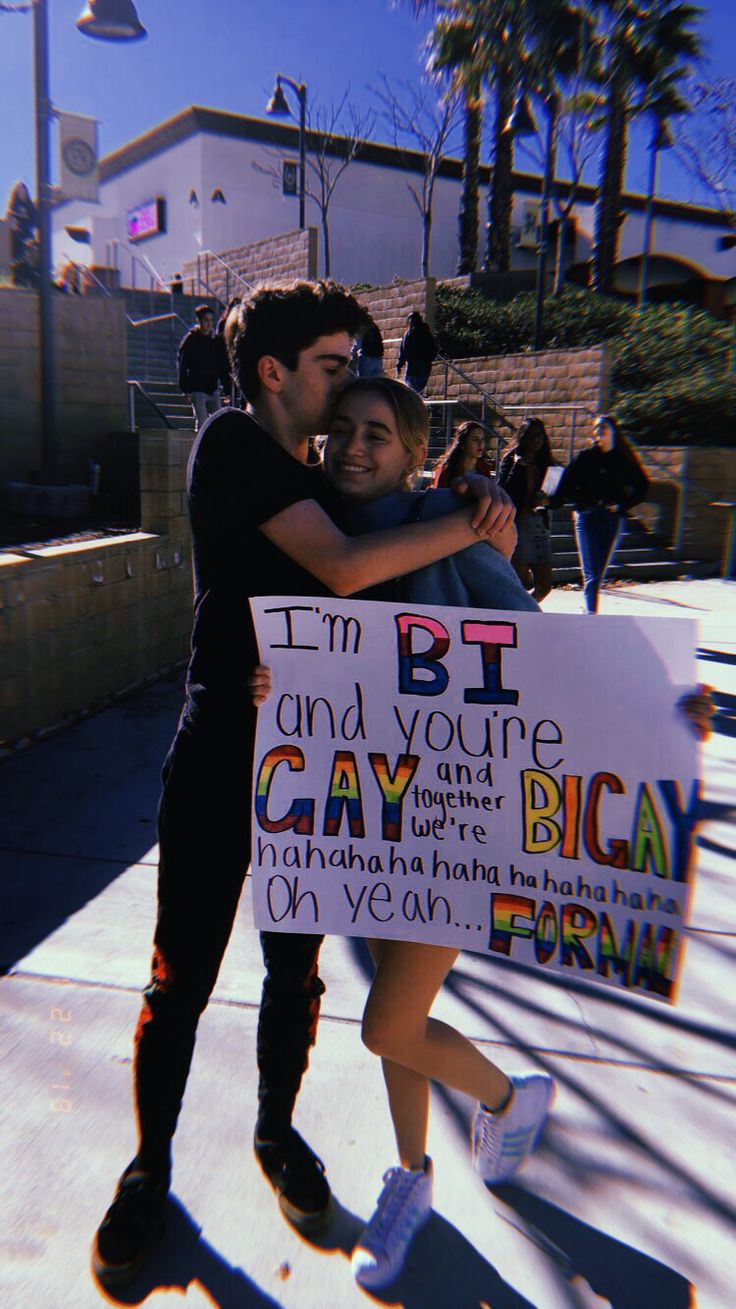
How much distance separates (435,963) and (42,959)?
Answer: 1636mm

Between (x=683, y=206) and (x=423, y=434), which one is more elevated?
(x=683, y=206)

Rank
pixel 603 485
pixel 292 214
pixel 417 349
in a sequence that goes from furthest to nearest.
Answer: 1. pixel 292 214
2. pixel 417 349
3. pixel 603 485

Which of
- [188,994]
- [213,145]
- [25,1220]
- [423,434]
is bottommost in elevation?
[25,1220]

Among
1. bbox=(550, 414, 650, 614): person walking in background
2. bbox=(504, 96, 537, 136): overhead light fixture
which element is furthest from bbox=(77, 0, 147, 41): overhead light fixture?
bbox=(504, 96, 537, 136): overhead light fixture

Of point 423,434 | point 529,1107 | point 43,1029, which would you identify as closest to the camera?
point 423,434

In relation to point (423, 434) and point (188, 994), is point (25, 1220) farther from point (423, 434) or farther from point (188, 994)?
point (423, 434)

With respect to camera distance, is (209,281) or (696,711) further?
(209,281)

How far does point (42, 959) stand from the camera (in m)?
3.00

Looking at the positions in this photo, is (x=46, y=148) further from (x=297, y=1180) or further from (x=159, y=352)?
(x=159, y=352)

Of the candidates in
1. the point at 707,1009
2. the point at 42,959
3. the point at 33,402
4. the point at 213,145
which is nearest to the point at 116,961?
the point at 42,959

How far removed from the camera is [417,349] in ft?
39.2

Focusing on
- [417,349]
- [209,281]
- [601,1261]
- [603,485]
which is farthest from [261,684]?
[209,281]

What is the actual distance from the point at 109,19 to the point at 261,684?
9.16 metres

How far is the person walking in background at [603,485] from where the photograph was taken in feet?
23.0
